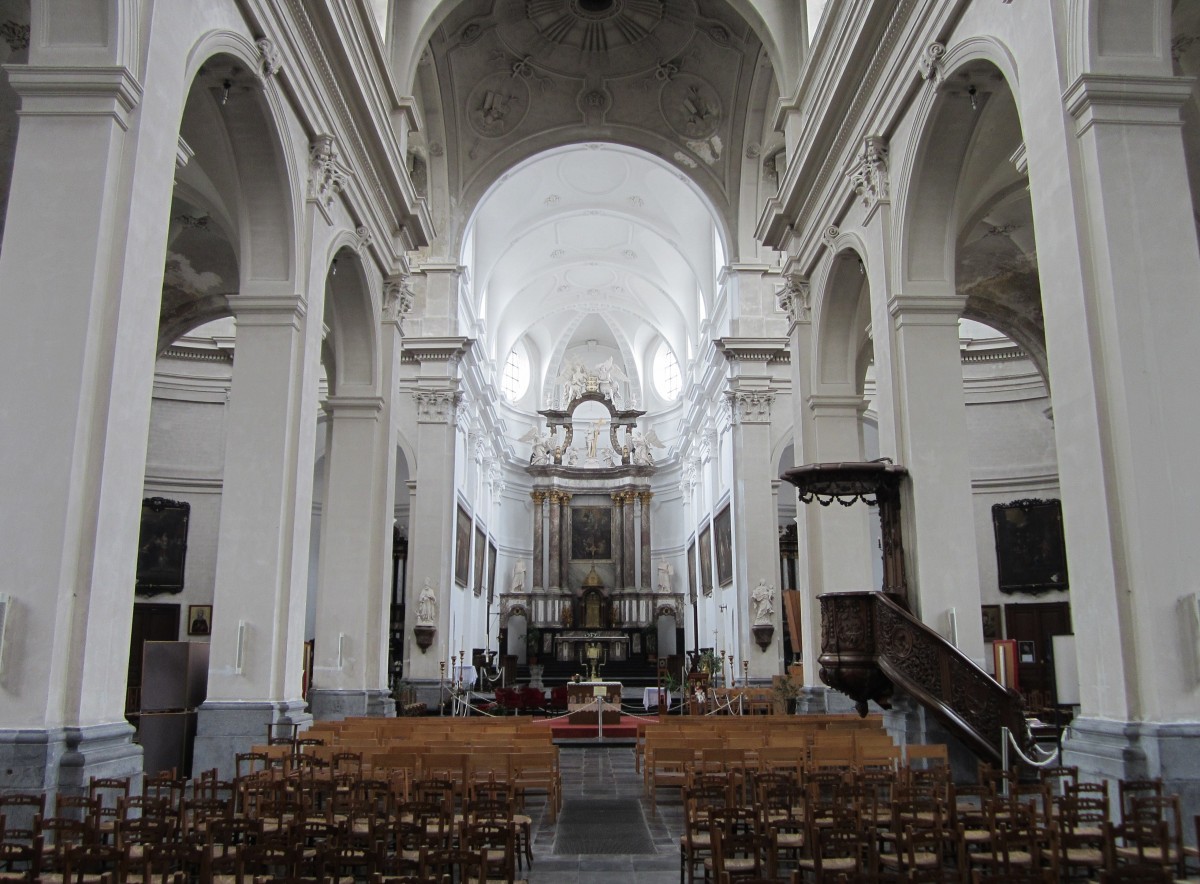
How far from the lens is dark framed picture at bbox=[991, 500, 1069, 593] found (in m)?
20.9

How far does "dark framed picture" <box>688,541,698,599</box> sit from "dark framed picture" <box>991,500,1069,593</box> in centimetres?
1194

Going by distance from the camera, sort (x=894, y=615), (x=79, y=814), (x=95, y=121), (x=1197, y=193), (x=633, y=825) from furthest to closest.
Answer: (x=1197, y=193) → (x=894, y=615) → (x=633, y=825) → (x=95, y=121) → (x=79, y=814)

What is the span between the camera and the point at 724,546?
83.4 ft

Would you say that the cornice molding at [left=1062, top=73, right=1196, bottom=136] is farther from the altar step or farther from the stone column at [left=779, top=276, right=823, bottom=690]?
the altar step

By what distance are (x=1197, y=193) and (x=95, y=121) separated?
39.1ft

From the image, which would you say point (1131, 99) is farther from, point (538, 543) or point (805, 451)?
point (538, 543)

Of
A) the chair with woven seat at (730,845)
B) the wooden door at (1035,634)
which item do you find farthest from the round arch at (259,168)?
the wooden door at (1035,634)

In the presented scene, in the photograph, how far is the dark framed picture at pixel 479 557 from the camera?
29.1m

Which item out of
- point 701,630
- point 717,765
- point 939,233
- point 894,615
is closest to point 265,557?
point 717,765

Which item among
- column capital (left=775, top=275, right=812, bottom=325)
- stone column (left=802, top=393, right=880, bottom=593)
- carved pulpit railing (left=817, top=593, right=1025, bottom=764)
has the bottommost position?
carved pulpit railing (left=817, top=593, right=1025, bottom=764)

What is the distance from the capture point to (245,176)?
1101 cm

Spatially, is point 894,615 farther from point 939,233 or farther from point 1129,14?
point 1129,14

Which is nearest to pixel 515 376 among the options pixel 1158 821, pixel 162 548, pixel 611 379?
pixel 611 379

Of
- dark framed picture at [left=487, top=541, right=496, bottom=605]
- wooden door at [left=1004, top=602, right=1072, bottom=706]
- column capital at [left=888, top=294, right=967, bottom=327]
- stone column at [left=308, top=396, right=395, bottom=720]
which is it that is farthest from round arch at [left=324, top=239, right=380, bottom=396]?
dark framed picture at [left=487, top=541, right=496, bottom=605]
